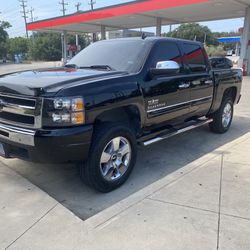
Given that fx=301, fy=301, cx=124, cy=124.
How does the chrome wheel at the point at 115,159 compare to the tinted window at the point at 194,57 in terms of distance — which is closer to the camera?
the chrome wheel at the point at 115,159

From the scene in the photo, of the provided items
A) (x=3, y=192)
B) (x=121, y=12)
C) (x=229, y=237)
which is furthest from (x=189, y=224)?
(x=121, y=12)

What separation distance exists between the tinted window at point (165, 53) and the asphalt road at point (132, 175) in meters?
1.53

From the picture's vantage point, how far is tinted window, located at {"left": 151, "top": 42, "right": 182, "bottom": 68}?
443cm

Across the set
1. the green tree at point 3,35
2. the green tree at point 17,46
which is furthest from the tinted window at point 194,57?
the green tree at point 17,46

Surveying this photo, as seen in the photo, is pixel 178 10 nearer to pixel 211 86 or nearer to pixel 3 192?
pixel 211 86

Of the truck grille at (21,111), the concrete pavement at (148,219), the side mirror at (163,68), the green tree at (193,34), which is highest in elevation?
the green tree at (193,34)

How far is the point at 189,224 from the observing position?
9.80ft

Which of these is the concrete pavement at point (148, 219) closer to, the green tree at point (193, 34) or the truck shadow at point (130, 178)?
the truck shadow at point (130, 178)

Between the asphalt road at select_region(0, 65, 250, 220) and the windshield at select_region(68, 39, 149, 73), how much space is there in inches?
59.3

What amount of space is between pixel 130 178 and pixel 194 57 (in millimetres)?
2639

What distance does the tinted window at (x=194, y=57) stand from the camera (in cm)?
526

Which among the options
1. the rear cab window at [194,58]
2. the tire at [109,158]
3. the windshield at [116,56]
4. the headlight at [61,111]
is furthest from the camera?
the rear cab window at [194,58]

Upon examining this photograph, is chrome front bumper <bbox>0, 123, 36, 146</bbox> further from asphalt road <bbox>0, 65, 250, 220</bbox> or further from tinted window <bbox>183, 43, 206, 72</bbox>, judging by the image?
tinted window <bbox>183, 43, 206, 72</bbox>

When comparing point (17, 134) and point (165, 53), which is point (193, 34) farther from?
point (17, 134)
